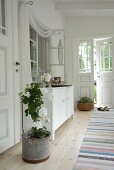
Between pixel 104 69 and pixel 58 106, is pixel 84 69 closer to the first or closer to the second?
pixel 104 69

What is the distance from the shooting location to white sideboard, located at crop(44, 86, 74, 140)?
10.1 feet

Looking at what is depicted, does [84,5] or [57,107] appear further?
[84,5]

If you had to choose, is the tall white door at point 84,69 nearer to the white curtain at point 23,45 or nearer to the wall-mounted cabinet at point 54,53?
the wall-mounted cabinet at point 54,53

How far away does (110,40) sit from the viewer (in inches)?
248

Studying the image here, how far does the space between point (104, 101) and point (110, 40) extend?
6.34 ft

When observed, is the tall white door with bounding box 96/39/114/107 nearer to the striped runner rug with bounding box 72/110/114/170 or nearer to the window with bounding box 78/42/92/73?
the window with bounding box 78/42/92/73

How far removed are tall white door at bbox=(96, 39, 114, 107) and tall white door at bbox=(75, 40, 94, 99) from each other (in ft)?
1.16

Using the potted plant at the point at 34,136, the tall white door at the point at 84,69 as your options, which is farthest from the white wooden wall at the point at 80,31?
the potted plant at the point at 34,136

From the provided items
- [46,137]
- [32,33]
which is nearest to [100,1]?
[32,33]

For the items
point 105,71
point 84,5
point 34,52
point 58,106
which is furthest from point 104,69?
point 58,106

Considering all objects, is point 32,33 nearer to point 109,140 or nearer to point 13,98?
point 13,98

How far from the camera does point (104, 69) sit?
650 centimetres

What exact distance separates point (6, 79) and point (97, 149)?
1.51 meters

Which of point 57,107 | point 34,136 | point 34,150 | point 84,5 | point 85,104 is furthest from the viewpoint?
point 85,104
